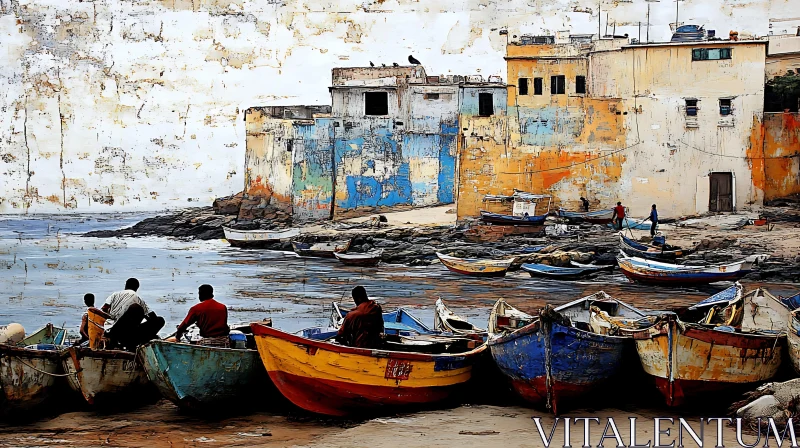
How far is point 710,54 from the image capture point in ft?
74.1

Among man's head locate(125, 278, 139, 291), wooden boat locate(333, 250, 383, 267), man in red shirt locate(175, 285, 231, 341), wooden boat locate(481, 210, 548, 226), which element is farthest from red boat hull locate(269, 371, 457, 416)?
wooden boat locate(333, 250, 383, 267)

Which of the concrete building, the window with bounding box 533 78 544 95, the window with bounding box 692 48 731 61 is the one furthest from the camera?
the window with bounding box 533 78 544 95

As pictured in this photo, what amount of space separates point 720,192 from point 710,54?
3596 millimetres

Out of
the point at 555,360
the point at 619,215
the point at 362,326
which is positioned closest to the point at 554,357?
the point at 555,360

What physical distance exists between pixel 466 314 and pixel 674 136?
10169 mm

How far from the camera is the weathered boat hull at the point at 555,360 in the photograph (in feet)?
22.7

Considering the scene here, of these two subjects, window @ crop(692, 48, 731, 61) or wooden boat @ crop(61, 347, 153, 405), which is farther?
window @ crop(692, 48, 731, 61)

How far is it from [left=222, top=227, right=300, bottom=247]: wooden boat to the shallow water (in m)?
0.58

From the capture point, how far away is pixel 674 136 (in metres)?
23.0

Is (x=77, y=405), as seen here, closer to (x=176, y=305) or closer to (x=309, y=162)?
(x=176, y=305)

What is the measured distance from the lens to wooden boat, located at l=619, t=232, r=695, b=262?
64.6 feet

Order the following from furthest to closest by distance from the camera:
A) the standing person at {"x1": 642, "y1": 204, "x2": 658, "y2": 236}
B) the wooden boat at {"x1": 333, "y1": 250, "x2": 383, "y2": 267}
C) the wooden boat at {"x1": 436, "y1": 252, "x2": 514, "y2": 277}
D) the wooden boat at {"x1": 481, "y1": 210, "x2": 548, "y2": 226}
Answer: the wooden boat at {"x1": 333, "y1": 250, "x2": 383, "y2": 267} < the wooden boat at {"x1": 481, "y1": 210, "x2": 548, "y2": 226} < the standing person at {"x1": 642, "y1": 204, "x2": 658, "y2": 236} < the wooden boat at {"x1": 436, "y1": 252, "x2": 514, "y2": 277}

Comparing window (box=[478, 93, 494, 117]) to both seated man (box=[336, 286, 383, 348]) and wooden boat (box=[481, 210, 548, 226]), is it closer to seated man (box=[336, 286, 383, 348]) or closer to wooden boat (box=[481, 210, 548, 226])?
wooden boat (box=[481, 210, 548, 226])

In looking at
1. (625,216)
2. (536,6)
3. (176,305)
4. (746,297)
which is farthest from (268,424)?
(536,6)
